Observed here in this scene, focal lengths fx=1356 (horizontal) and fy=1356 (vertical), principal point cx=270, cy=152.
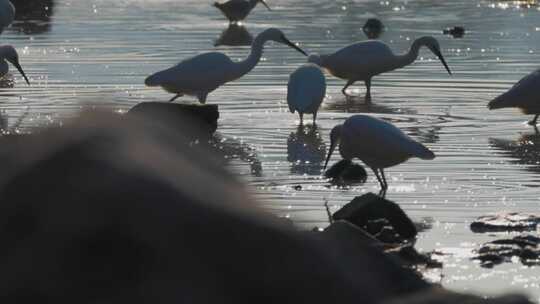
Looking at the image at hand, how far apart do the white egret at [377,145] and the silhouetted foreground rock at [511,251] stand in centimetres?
214

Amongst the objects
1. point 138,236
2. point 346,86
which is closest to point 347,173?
point 346,86

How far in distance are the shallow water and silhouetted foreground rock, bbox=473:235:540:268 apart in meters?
0.12

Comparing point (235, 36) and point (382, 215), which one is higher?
point (382, 215)

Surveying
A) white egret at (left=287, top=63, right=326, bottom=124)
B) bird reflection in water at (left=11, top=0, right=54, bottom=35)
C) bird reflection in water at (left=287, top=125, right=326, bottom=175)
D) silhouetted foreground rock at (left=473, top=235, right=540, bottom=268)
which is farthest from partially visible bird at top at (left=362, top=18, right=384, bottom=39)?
silhouetted foreground rock at (left=473, top=235, right=540, bottom=268)

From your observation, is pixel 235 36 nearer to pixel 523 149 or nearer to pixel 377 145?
pixel 523 149

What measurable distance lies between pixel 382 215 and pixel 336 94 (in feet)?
33.4

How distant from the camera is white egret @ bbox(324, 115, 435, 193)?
36.0 ft

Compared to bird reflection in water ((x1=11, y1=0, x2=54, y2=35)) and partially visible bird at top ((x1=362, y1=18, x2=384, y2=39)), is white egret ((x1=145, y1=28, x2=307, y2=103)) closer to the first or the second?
partially visible bird at top ((x1=362, y1=18, x2=384, y2=39))

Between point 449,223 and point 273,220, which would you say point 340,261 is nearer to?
point 273,220

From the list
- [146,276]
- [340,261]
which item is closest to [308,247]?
[340,261]

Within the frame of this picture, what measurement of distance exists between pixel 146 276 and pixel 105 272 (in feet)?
0.15

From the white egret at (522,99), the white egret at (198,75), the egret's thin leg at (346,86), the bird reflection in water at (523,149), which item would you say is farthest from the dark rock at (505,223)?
the egret's thin leg at (346,86)

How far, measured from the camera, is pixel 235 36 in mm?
26531

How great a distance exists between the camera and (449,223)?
969cm
